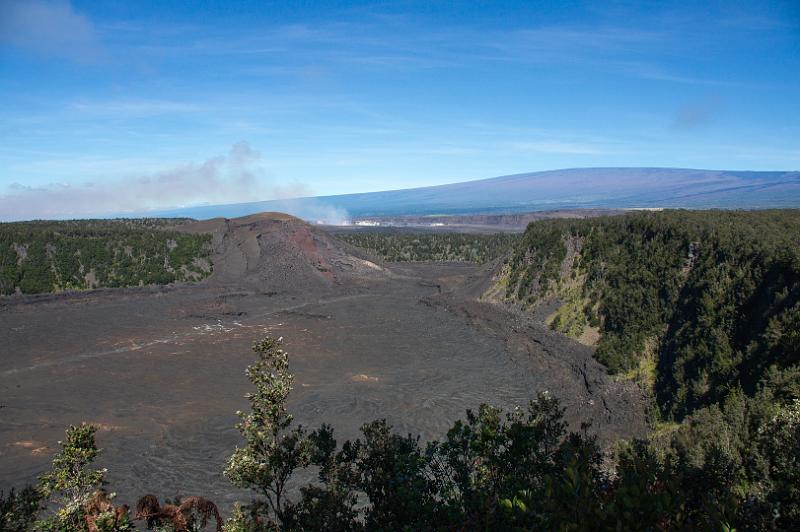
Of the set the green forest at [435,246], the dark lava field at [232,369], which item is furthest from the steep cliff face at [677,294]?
the green forest at [435,246]

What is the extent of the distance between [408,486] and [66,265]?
66.1 metres

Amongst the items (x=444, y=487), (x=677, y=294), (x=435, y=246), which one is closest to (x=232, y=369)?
(x=444, y=487)

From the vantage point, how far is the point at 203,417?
26.7 metres

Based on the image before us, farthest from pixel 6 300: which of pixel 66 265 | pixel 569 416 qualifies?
pixel 569 416

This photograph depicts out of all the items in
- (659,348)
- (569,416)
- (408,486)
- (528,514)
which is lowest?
(569,416)

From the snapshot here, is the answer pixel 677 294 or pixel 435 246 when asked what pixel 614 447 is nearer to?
pixel 677 294

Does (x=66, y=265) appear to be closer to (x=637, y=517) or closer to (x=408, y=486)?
(x=408, y=486)

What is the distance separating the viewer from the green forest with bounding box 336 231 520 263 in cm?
9662

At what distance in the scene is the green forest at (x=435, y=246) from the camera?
9662 centimetres

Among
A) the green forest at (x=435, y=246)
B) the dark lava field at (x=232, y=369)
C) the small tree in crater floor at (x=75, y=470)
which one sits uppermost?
the small tree in crater floor at (x=75, y=470)

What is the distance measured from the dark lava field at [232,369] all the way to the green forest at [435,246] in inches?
1335

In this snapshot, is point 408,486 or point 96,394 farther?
point 96,394

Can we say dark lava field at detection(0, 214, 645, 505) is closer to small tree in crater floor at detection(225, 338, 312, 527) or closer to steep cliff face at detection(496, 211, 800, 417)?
steep cliff face at detection(496, 211, 800, 417)

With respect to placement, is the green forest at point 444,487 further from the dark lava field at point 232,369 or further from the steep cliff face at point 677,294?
the steep cliff face at point 677,294
